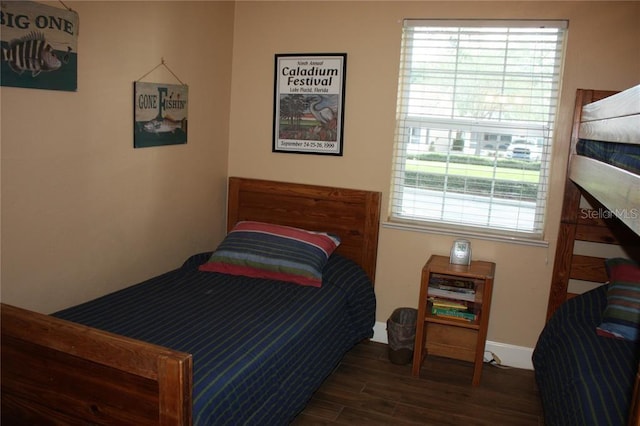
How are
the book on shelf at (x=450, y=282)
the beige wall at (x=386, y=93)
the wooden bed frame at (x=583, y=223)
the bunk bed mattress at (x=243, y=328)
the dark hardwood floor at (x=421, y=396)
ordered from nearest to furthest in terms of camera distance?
1. the bunk bed mattress at (x=243, y=328)
2. the wooden bed frame at (x=583, y=223)
3. the dark hardwood floor at (x=421, y=396)
4. the beige wall at (x=386, y=93)
5. the book on shelf at (x=450, y=282)

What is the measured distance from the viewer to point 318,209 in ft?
12.5

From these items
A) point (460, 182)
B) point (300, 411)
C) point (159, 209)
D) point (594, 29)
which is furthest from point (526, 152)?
point (159, 209)

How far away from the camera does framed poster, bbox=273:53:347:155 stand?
3684 mm

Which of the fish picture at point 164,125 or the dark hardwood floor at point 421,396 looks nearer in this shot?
the dark hardwood floor at point 421,396

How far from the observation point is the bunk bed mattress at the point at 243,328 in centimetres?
215

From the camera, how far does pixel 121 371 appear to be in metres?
1.82

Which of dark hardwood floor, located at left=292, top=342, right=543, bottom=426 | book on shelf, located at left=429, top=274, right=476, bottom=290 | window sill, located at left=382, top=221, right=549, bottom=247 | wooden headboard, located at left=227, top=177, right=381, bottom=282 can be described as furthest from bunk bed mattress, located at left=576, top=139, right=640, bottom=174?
dark hardwood floor, located at left=292, top=342, right=543, bottom=426

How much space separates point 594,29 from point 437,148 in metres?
1.08

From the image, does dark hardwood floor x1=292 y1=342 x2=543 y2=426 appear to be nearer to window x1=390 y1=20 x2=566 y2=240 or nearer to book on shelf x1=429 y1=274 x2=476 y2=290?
book on shelf x1=429 y1=274 x2=476 y2=290

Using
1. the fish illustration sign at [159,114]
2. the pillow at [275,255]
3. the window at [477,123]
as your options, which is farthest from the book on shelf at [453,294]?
the fish illustration sign at [159,114]

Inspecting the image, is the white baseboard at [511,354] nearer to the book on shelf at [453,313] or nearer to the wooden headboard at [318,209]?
the book on shelf at [453,313]

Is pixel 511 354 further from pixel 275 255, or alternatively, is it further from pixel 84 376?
pixel 84 376

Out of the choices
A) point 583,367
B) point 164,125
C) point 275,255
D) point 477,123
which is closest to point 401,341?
point 275,255

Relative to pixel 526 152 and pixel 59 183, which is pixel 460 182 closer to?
pixel 526 152
